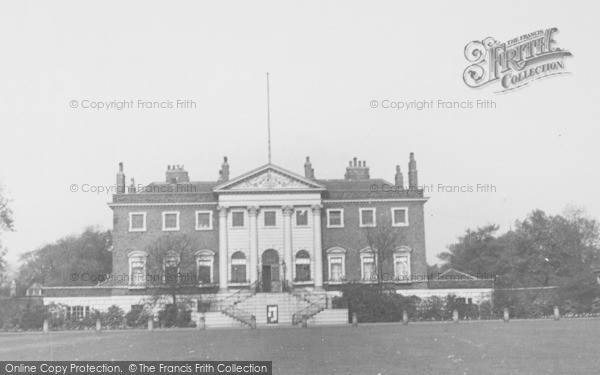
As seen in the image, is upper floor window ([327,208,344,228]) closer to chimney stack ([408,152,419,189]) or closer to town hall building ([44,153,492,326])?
town hall building ([44,153,492,326])

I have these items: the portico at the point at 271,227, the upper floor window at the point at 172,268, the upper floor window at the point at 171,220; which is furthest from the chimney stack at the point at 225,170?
the upper floor window at the point at 172,268

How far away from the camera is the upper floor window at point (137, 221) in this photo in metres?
45.6

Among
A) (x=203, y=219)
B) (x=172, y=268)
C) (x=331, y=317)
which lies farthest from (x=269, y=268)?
(x=331, y=317)

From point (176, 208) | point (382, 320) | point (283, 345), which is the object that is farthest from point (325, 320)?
point (283, 345)

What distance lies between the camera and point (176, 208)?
45.9 meters

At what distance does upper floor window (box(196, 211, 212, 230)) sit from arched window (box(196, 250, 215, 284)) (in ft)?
5.25

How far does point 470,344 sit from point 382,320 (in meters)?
20.0

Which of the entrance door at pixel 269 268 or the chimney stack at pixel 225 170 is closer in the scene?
the entrance door at pixel 269 268

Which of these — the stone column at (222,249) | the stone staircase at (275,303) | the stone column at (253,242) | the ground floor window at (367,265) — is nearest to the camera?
the stone staircase at (275,303)

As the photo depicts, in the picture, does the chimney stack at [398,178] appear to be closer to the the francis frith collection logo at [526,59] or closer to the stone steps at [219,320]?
the stone steps at [219,320]

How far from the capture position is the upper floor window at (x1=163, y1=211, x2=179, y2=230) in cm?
4581

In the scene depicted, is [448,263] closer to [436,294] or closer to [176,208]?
[436,294]

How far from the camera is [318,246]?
45188 mm

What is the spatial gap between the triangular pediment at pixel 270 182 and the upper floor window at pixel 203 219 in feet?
6.92
